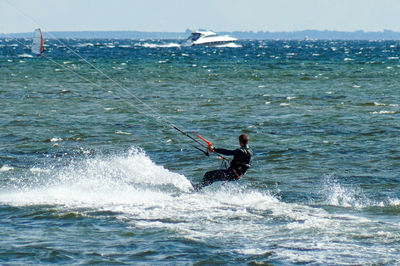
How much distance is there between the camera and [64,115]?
30844 millimetres

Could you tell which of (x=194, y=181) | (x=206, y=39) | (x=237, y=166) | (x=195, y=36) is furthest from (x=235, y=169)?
(x=195, y=36)

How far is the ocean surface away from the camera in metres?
11.8

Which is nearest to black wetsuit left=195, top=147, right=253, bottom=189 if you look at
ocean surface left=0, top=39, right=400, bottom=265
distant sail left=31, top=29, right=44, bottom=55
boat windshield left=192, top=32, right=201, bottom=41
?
ocean surface left=0, top=39, right=400, bottom=265

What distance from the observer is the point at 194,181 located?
18.2 metres

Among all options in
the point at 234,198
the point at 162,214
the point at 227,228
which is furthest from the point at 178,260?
the point at 234,198

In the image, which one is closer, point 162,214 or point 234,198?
point 162,214

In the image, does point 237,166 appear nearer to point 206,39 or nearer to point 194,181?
point 194,181

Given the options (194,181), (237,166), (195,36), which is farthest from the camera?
(195,36)

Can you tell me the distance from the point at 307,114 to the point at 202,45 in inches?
5135

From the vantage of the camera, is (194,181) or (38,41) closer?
(194,181)

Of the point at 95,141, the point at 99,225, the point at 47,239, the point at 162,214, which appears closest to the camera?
the point at 47,239

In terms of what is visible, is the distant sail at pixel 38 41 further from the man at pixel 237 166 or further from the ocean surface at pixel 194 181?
the man at pixel 237 166

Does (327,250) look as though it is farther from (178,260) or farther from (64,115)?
(64,115)

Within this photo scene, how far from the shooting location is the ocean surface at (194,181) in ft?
38.8
